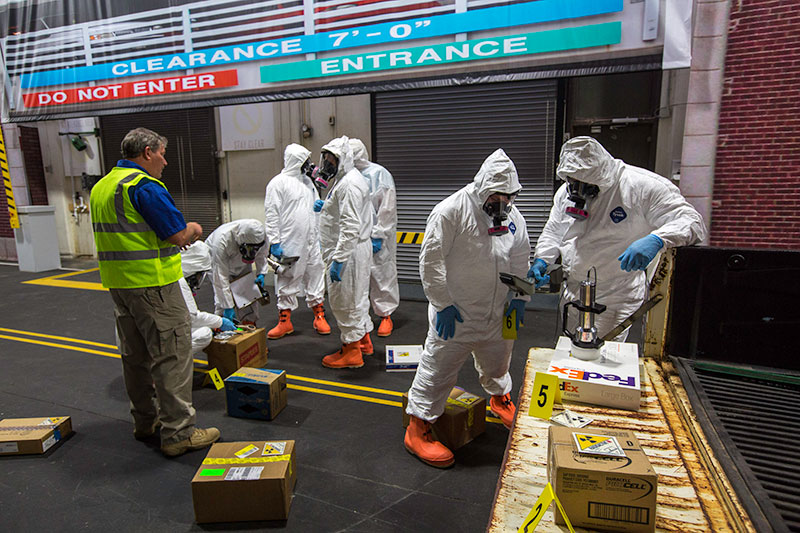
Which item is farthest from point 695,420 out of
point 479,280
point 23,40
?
point 23,40

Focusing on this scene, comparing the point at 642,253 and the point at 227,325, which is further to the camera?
the point at 227,325

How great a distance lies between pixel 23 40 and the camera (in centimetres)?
676

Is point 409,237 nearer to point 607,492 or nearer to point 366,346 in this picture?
point 366,346

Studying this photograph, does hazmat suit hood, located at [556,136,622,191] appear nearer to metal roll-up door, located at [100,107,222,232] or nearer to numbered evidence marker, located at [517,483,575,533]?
numbered evidence marker, located at [517,483,575,533]

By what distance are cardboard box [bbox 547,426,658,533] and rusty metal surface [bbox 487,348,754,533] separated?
0.13 feet

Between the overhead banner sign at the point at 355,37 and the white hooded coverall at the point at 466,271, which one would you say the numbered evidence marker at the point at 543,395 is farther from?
the overhead banner sign at the point at 355,37

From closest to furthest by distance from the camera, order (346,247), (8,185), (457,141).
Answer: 1. (346,247)
2. (457,141)
3. (8,185)

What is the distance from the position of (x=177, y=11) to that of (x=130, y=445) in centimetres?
510

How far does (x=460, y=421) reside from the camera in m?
2.82

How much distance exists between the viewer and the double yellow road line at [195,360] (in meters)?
3.63

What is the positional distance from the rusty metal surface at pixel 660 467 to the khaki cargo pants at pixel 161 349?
2.00 metres

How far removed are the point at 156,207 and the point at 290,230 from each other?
258cm

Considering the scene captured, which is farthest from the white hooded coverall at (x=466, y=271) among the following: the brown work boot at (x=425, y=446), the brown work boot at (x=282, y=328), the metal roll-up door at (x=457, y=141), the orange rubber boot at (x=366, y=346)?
the metal roll-up door at (x=457, y=141)

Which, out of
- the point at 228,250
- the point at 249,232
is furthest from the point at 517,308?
the point at 228,250
